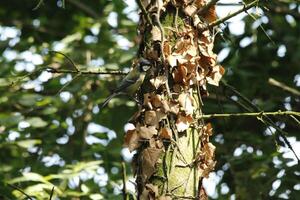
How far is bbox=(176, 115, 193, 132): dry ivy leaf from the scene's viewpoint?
7.12ft

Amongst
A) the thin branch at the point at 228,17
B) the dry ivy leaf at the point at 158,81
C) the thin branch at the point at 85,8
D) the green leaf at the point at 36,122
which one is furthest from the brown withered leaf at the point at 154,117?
the thin branch at the point at 85,8

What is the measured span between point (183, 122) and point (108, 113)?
2.20 metres

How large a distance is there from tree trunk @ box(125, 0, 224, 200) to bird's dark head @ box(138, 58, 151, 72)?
2 cm

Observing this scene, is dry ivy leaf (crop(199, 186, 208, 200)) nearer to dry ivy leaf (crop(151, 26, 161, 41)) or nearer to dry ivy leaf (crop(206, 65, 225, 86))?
dry ivy leaf (crop(206, 65, 225, 86))

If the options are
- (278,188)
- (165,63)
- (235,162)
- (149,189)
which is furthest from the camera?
(235,162)

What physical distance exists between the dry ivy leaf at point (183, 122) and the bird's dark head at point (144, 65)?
0.24 meters

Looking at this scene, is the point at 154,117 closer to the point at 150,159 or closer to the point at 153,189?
the point at 150,159

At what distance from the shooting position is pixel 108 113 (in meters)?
4.34

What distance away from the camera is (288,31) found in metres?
4.55

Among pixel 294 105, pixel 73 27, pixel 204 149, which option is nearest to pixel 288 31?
pixel 294 105

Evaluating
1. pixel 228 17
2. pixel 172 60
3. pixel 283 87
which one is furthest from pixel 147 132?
pixel 283 87

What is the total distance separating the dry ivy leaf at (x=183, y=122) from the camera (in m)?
2.17

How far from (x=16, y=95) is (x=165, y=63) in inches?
86.0

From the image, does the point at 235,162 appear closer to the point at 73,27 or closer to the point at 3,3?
the point at 73,27
